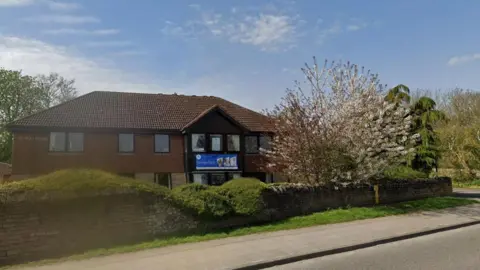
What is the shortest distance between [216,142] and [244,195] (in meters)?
16.0

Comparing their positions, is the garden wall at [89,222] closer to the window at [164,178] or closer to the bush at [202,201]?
the bush at [202,201]

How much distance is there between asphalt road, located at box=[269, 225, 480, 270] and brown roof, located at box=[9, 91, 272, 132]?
1795 centimetres

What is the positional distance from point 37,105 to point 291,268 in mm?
43700

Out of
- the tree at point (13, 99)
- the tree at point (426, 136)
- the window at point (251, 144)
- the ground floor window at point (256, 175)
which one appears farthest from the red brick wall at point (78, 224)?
the tree at point (13, 99)

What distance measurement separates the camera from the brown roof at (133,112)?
24641 mm

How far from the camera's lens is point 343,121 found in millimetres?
16484

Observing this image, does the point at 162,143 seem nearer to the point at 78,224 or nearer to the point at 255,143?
the point at 255,143

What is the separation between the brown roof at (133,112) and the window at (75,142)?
619mm

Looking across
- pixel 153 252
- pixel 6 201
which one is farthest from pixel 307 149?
pixel 6 201

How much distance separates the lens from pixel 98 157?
2481cm

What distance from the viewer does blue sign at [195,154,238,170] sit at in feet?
88.7

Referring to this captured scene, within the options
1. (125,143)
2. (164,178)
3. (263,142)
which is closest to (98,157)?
(125,143)

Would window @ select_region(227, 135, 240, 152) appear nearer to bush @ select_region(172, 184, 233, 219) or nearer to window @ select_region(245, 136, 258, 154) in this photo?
window @ select_region(245, 136, 258, 154)

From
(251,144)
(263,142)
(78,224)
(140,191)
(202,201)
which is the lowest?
(78,224)
